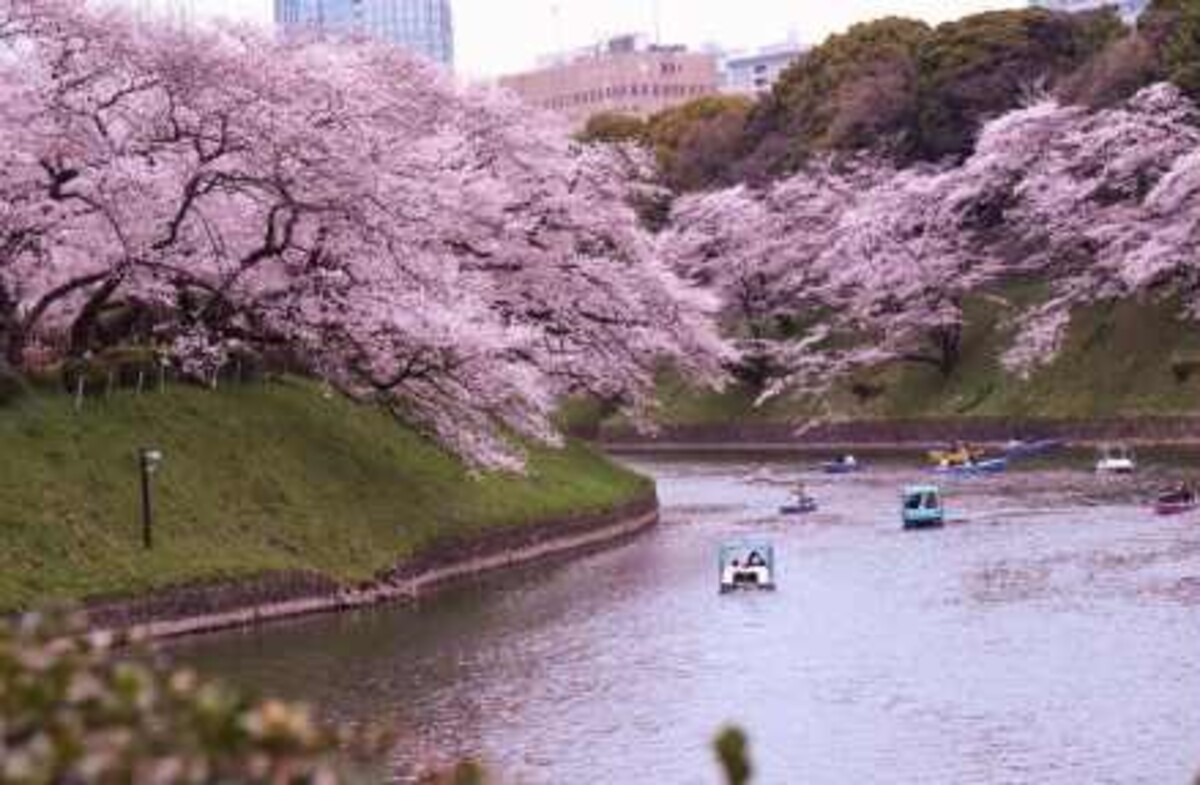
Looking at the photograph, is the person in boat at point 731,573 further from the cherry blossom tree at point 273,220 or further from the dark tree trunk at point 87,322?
the dark tree trunk at point 87,322

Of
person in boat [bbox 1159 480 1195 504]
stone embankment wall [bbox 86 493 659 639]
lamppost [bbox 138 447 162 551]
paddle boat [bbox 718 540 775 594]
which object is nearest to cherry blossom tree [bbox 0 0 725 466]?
stone embankment wall [bbox 86 493 659 639]

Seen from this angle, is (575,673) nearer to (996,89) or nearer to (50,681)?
(50,681)

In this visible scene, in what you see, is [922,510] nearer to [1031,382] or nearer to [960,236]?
[1031,382]

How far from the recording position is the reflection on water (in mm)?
21375

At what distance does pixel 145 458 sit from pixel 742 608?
962 cm

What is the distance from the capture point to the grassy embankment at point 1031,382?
63.9 m

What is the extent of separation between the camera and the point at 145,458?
31297 millimetres

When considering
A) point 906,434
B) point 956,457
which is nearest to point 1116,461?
point 956,457

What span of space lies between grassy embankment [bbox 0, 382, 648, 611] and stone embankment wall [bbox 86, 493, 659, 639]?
0.26m

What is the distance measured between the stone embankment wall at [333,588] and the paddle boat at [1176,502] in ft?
38.2

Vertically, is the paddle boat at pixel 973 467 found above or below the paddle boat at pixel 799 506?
above

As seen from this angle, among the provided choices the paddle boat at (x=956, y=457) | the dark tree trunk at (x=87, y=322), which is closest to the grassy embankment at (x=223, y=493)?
the dark tree trunk at (x=87, y=322)

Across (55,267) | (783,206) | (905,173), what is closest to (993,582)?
(55,267)

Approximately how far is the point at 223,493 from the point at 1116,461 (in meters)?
27.2
